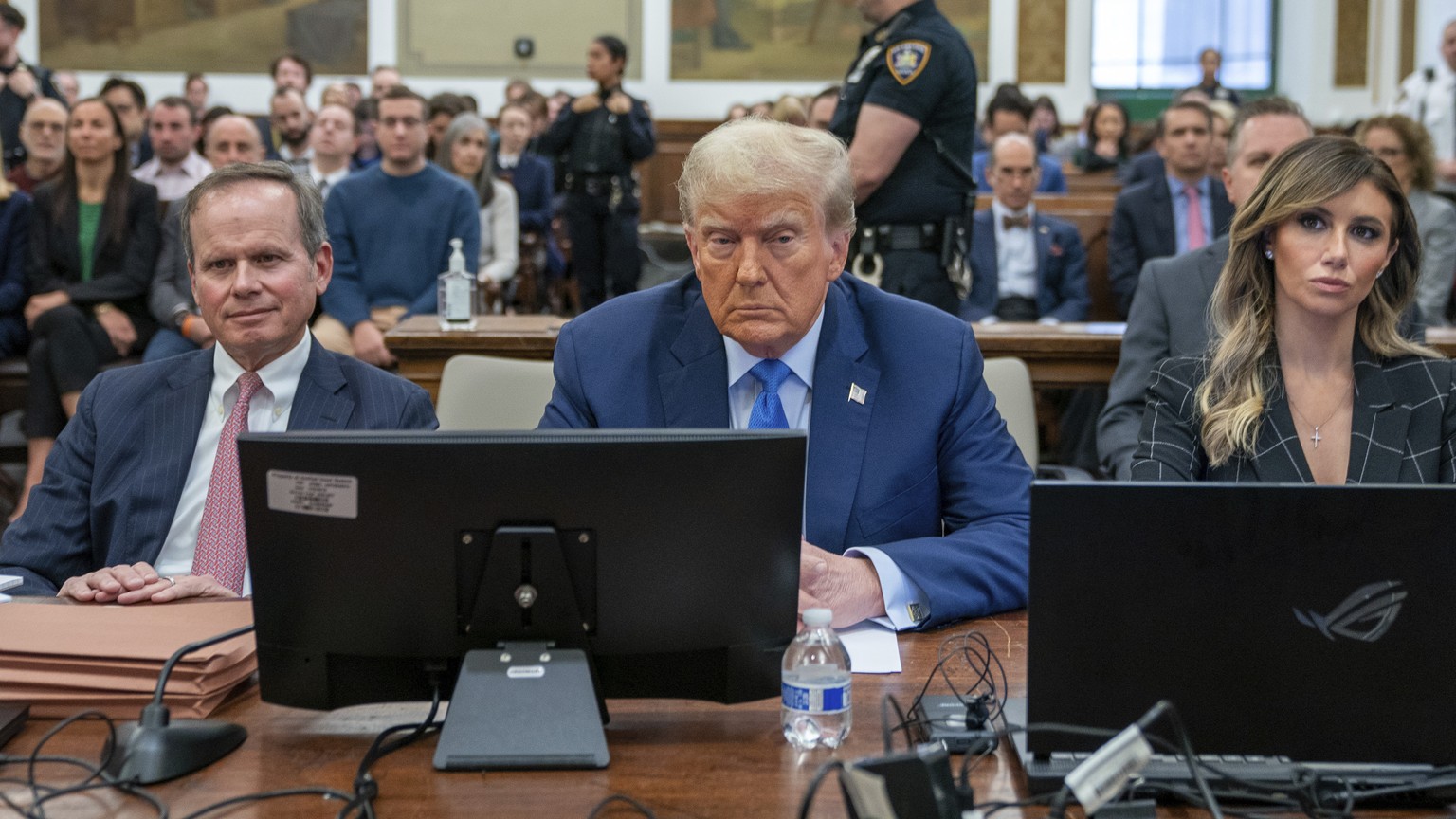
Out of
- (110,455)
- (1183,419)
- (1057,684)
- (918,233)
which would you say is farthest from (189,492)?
(918,233)

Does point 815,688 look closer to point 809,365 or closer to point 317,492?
point 317,492

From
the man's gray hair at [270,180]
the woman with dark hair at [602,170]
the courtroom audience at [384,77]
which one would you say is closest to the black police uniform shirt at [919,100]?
the man's gray hair at [270,180]

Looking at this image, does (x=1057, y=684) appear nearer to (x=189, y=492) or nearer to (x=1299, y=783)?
(x=1299, y=783)

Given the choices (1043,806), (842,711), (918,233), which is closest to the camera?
(1043,806)

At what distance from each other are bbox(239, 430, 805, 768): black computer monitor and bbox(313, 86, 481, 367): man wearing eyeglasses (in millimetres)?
3738

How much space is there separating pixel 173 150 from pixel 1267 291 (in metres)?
5.61

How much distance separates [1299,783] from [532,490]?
29.1 inches

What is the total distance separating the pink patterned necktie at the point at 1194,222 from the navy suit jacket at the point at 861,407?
363 centimetres

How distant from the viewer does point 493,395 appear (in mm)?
2537

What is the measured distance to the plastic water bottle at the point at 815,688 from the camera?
4.33ft

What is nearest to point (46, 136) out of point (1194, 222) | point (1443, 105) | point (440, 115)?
point (440, 115)

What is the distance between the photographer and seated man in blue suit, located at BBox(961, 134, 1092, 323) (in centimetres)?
546

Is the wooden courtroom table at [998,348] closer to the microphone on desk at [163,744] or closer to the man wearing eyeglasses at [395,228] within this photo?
the man wearing eyeglasses at [395,228]

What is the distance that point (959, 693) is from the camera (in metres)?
1.46
